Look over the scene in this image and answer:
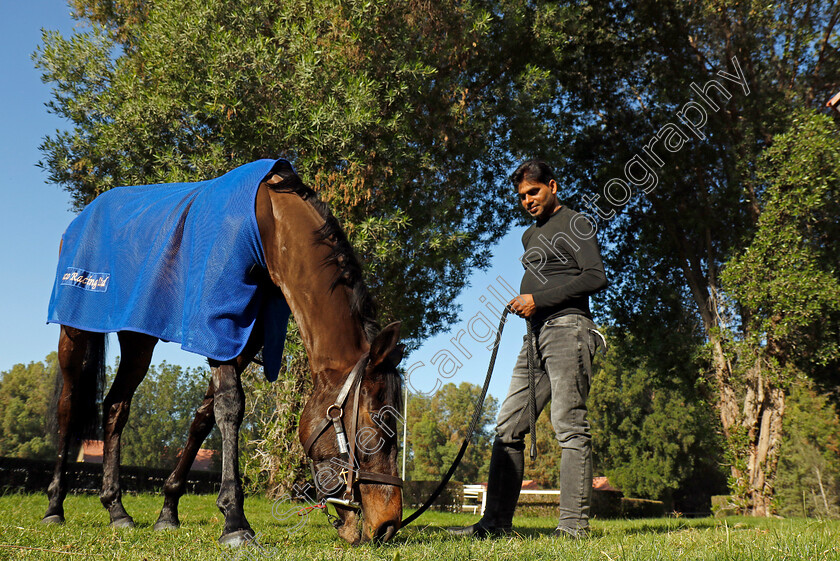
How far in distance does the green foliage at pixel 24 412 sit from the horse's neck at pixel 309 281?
49.1m

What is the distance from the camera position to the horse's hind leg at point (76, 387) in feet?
17.0

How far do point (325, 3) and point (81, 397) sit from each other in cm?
788

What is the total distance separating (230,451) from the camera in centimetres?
334

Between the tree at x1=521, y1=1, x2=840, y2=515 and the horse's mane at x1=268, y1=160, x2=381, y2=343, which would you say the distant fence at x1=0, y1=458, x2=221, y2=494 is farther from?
the tree at x1=521, y1=1, x2=840, y2=515

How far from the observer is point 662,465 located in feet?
128

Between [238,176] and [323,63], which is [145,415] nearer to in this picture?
[323,63]

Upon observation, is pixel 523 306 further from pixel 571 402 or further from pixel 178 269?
pixel 178 269

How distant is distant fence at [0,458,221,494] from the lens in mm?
9688

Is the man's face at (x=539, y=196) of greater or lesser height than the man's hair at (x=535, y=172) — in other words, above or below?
below

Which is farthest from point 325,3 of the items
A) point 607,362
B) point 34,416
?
point 34,416

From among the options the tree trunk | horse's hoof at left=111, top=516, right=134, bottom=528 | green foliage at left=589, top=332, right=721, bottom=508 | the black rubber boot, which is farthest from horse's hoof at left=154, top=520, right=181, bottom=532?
green foliage at left=589, top=332, right=721, bottom=508

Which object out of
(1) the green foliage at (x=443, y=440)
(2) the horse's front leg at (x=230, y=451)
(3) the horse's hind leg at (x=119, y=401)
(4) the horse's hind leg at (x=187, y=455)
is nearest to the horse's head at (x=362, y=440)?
(2) the horse's front leg at (x=230, y=451)

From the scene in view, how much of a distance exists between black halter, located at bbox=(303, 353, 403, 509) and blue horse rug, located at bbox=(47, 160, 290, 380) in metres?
0.68

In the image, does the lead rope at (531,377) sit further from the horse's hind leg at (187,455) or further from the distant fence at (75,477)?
the distant fence at (75,477)
